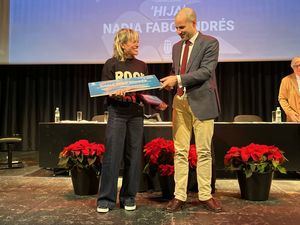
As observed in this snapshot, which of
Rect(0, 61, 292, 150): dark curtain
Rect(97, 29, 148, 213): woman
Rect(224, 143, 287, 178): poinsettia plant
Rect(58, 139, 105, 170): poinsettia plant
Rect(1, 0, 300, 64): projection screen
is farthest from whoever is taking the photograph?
Rect(0, 61, 292, 150): dark curtain

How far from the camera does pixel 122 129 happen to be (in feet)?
8.71

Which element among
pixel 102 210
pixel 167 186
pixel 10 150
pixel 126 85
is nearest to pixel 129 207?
pixel 102 210

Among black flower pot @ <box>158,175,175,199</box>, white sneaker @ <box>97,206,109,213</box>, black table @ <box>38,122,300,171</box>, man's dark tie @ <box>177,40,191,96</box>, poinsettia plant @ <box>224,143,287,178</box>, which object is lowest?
white sneaker @ <box>97,206,109,213</box>

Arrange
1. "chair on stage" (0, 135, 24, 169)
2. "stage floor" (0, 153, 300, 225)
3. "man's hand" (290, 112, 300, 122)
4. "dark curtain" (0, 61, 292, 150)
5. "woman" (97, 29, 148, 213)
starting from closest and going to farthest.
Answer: "stage floor" (0, 153, 300, 225), "woman" (97, 29, 148, 213), "man's hand" (290, 112, 300, 122), "chair on stage" (0, 135, 24, 169), "dark curtain" (0, 61, 292, 150)

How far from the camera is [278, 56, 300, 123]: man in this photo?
13.4ft

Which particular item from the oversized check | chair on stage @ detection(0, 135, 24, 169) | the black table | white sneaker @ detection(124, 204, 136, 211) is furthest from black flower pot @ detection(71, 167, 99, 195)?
chair on stage @ detection(0, 135, 24, 169)

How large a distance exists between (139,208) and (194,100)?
2.98 feet

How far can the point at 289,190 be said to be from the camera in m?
3.46

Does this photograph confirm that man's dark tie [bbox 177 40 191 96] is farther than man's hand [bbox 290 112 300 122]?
No

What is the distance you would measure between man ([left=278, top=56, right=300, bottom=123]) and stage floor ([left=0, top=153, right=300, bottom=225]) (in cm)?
82

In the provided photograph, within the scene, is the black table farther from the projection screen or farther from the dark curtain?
the dark curtain

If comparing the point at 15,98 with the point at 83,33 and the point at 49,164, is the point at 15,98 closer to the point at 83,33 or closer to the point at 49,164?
the point at 83,33

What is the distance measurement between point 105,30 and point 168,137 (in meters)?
2.63

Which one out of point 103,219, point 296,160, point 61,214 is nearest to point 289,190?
point 296,160
